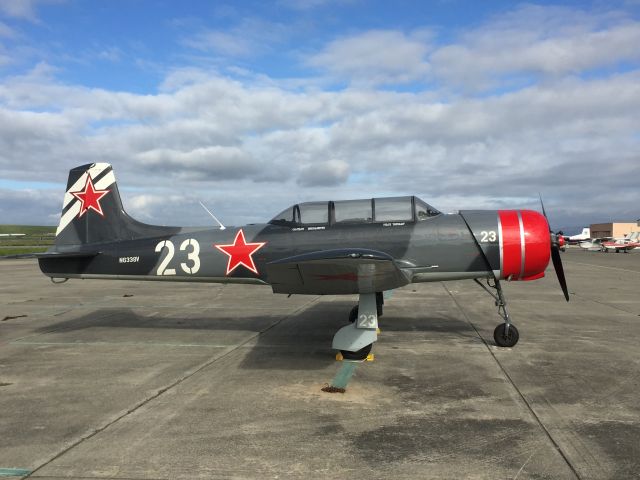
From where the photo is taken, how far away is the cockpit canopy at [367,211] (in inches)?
294

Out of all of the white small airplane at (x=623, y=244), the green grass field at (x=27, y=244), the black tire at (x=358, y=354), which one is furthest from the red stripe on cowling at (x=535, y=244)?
the white small airplane at (x=623, y=244)

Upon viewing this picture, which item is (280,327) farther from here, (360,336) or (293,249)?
(360,336)

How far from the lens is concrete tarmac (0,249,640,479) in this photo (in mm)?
3662

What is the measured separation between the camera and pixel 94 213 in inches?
345

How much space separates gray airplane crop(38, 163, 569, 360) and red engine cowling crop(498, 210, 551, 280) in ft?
0.05

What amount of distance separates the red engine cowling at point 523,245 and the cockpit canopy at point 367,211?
1137 millimetres

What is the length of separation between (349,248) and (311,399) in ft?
8.78

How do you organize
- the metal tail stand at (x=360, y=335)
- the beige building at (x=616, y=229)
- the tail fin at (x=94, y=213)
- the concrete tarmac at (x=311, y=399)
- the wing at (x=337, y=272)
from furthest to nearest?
the beige building at (x=616, y=229) < the tail fin at (x=94, y=213) < the metal tail stand at (x=360, y=335) < the wing at (x=337, y=272) < the concrete tarmac at (x=311, y=399)

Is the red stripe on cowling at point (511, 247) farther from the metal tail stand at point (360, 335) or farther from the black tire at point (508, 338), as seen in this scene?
the metal tail stand at point (360, 335)

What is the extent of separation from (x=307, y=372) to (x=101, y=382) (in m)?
2.62

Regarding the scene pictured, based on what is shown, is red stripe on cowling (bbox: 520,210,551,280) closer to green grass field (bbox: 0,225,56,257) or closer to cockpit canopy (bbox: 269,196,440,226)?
cockpit canopy (bbox: 269,196,440,226)

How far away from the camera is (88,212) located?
345 inches

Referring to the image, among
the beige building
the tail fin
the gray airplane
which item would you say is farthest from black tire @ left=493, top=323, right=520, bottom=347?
the beige building

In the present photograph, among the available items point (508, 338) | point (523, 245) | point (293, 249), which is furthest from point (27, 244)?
point (523, 245)
